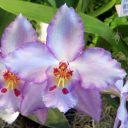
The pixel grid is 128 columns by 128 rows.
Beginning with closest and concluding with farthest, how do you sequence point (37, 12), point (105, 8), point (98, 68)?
1. point (98, 68)
2. point (37, 12)
3. point (105, 8)

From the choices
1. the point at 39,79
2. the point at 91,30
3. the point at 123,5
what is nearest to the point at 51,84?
the point at 39,79

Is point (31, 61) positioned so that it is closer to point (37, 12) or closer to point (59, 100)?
point (59, 100)

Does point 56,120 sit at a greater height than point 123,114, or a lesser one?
lesser

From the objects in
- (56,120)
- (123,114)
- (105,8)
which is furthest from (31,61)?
(105,8)

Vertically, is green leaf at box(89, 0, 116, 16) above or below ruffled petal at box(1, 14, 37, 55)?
below

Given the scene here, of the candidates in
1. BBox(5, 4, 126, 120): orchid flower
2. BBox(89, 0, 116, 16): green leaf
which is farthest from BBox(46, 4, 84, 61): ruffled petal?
BBox(89, 0, 116, 16): green leaf

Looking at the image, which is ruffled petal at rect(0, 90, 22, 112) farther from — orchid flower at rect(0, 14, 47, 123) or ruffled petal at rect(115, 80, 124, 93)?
ruffled petal at rect(115, 80, 124, 93)

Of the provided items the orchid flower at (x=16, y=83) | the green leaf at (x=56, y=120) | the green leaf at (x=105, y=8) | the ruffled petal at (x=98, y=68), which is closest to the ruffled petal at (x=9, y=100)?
the orchid flower at (x=16, y=83)
